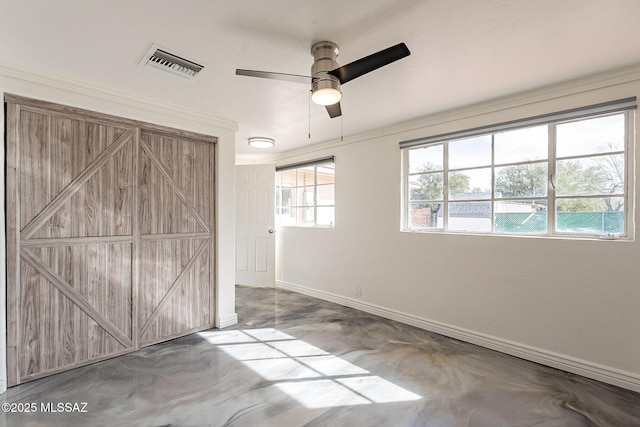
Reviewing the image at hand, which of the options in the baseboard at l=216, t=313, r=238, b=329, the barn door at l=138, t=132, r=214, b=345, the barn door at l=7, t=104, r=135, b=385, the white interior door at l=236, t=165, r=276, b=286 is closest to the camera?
the barn door at l=7, t=104, r=135, b=385

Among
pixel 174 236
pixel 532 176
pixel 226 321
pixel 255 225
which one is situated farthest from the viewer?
pixel 255 225

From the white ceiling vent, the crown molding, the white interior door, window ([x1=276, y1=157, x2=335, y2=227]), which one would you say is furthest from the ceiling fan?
the white interior door

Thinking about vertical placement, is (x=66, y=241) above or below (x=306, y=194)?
below

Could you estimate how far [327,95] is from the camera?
6.09 ft

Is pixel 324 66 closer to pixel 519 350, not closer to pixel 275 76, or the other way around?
pixel 275 76

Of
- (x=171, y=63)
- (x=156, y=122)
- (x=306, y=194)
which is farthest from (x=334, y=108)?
(x=306, y=194)

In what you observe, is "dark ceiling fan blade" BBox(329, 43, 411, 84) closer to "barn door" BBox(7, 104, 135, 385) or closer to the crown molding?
the crown molding

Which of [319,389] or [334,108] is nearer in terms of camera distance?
[334,108]

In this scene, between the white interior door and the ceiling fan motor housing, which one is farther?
the white interior door

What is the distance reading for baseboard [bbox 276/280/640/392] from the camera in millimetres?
Answer: 2287

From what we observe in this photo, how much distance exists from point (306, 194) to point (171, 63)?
119 inches

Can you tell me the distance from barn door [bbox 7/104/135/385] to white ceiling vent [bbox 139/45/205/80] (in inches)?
35.4

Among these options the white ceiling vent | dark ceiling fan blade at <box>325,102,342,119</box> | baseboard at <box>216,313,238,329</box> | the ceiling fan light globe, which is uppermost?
the white ceiling vent

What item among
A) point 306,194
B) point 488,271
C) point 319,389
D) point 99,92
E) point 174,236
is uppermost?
point 99,92
